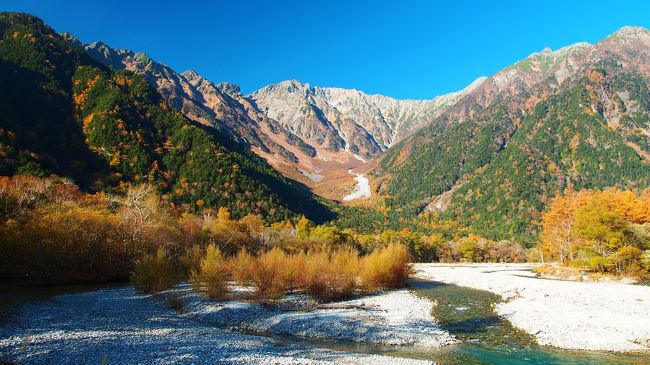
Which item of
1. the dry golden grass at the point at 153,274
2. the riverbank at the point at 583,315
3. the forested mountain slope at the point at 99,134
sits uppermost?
the forested mountain slope at the point at 99,134

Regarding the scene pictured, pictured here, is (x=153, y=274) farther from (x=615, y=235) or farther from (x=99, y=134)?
(x=99, y=134)

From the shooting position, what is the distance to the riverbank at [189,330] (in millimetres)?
17641

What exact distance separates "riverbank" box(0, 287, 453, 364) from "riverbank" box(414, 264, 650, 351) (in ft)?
21.0

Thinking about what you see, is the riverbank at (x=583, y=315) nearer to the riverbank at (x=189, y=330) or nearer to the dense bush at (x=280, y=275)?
the riverbank at (x=189, y=330)

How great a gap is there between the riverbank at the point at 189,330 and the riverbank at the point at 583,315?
6.41 m

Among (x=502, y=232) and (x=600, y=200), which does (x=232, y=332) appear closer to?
(x=600, y=200)

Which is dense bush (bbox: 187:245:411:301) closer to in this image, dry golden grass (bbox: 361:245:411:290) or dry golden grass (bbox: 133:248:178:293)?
dry golden grass (bbox: 361:245:411:290)

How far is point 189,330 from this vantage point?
24.0m

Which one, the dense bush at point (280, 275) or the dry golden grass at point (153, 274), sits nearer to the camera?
the dense bush at point (280, 275)

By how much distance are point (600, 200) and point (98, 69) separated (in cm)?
16334

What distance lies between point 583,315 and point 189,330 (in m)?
27.2

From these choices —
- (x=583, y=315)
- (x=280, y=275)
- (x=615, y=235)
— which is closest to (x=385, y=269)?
(x=280, y=275)

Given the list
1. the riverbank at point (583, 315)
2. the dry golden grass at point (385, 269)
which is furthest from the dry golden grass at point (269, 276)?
the riverbank at point (583, 315)

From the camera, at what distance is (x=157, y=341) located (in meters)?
20.3
